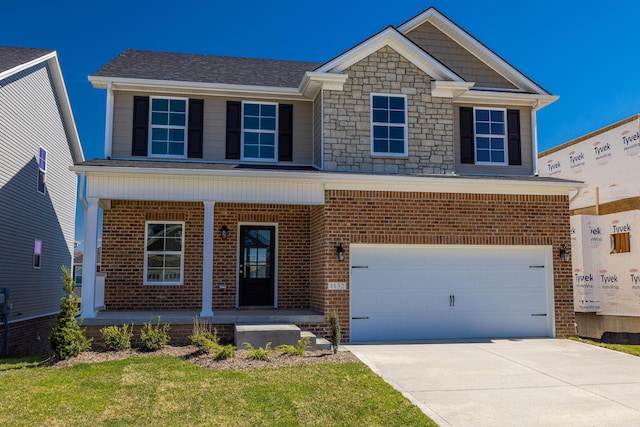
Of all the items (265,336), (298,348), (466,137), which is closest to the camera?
(298,348)

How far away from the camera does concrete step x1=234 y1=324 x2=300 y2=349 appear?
10516 mm

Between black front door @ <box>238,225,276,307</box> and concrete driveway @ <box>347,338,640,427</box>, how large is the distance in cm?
345

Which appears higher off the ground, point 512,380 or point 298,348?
point 298,348

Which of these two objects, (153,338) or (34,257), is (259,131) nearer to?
(153,338)

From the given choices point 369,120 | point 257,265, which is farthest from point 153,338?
point 369,120

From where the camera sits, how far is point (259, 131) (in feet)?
47.4

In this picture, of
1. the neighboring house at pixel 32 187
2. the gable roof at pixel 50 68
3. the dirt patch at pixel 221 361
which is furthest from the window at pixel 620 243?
the gable roof at pixel 50 68

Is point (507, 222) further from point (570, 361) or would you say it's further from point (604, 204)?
point (604, 204)

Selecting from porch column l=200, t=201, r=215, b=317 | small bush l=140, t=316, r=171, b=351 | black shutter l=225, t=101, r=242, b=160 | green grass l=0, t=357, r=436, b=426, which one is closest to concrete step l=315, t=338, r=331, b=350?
green grass l=0, t=357, r=436, b=426

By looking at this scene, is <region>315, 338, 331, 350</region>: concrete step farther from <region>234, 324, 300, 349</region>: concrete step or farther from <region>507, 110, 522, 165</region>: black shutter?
<region>507, 110, 522, 165</region>: black shutter

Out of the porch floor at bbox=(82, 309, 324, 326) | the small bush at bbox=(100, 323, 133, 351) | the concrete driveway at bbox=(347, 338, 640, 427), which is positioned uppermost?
the porch floor at bbox=(82, 309, 324, 326)

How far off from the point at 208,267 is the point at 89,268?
234 centimetres

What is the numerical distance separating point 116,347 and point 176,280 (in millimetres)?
3536

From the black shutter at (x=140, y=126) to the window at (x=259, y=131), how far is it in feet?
7.84
